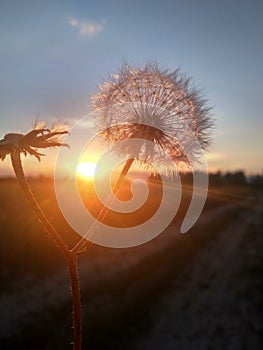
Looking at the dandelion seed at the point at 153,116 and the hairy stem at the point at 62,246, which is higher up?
the dandelion seed at the point at 153,116

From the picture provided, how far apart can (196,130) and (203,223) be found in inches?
2485

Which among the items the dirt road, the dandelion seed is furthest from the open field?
the dandelion seed

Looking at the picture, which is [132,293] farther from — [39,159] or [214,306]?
[39,159]

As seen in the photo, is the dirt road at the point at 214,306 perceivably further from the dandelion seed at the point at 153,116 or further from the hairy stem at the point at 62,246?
the hairy stem at the point at 62,246

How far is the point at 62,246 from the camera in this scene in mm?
2002

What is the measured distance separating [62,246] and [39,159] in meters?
0.50

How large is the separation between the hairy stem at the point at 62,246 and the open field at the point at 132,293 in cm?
2295

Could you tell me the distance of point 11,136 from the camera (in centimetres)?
219

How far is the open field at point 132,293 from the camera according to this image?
26141 millimetres

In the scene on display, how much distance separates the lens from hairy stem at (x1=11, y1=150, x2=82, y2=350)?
6.03 feet

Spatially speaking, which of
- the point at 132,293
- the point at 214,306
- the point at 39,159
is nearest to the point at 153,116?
the point at 39,159

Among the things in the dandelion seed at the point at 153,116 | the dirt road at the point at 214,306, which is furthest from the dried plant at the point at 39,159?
the dirt road at the point at 214,306

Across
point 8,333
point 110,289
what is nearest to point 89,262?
point 110,289

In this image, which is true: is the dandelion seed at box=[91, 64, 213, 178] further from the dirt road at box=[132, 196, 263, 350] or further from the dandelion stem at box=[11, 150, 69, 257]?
the dirt road at box=[132, 196, 263, 350]
